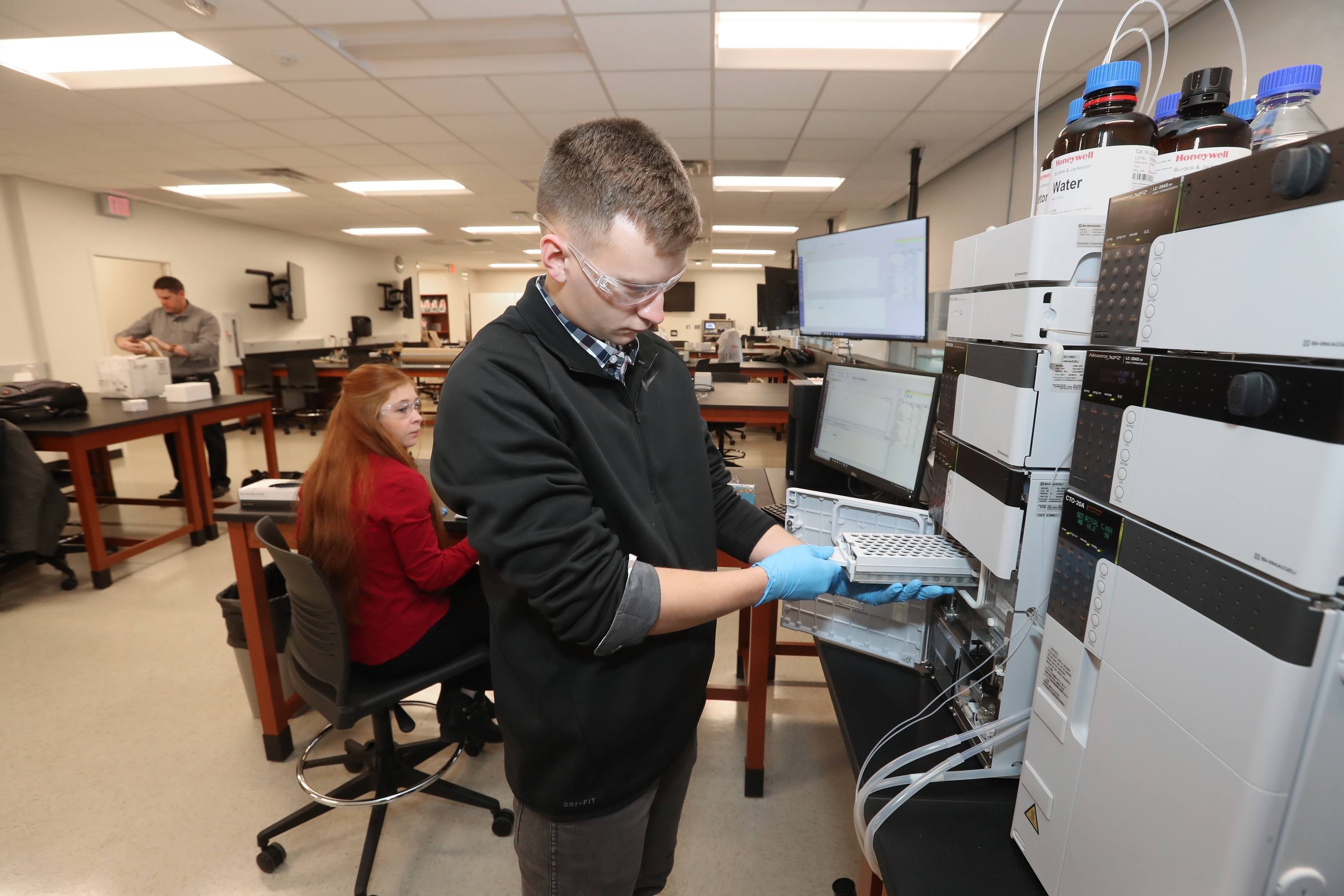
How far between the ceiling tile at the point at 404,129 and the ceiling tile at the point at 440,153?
0.32 ft

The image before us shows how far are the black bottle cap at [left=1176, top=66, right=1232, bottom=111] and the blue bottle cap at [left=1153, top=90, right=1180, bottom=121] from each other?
48mm

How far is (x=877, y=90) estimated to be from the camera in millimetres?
3492

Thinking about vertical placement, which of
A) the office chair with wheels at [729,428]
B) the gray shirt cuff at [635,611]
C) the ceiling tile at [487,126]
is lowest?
the office chair with wheels at [729,428]

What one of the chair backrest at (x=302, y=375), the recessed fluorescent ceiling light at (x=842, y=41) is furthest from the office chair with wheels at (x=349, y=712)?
the chair backrest at (x=302, y=375)

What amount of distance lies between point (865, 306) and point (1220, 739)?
151 centimetres

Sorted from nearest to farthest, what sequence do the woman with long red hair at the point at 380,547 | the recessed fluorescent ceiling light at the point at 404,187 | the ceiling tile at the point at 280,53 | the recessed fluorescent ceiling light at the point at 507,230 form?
the woman with long red hair at the point at 380,547
the ceiling tile at the point at 280,53
the recessed fluorescent ceiling light at the point at 404,187
the recessed fluorescent ceiling light at the point at 507,230

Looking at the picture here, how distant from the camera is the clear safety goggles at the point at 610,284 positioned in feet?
2.61

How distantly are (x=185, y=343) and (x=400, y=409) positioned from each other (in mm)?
4204

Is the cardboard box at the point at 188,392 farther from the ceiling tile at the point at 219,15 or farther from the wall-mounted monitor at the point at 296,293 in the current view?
the wall-mounted monitor at the point at 296,293

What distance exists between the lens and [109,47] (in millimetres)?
3129

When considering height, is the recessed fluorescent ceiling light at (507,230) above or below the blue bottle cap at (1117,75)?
above

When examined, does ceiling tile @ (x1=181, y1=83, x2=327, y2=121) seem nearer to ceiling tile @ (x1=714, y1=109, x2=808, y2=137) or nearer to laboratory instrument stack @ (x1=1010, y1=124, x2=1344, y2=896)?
ceiling tile @ (x1=714, y1=109, x2=808, y2=137)

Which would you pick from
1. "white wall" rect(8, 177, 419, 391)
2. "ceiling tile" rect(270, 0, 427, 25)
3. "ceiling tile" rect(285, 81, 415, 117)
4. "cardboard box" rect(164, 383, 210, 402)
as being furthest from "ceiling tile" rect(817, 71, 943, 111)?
"white wall" rect(8, 177, 419, 391)

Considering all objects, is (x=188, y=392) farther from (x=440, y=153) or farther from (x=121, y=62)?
(x=440, y=153)
